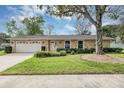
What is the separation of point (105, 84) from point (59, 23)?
33.2 m

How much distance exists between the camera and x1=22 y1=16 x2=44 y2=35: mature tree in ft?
151

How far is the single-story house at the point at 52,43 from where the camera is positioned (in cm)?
2786

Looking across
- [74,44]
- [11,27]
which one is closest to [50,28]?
[11,27]

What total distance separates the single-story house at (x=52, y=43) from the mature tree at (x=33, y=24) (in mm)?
17357

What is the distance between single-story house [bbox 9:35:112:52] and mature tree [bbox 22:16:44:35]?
1736 centimetres

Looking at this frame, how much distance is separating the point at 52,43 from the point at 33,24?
18.9 meters

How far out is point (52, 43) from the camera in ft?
94.0

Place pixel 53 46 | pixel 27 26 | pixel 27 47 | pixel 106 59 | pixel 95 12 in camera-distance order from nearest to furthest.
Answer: pixel 106 59 < pixel 95 12 < pixel 53 46 < pixel 27 47 < pixel 27 26

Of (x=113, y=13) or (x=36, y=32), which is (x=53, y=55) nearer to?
(x=113, y=13)

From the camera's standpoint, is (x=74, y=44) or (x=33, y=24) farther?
(x=33, y=24)

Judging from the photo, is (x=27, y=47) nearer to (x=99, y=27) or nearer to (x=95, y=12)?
(x=95, y=12)
